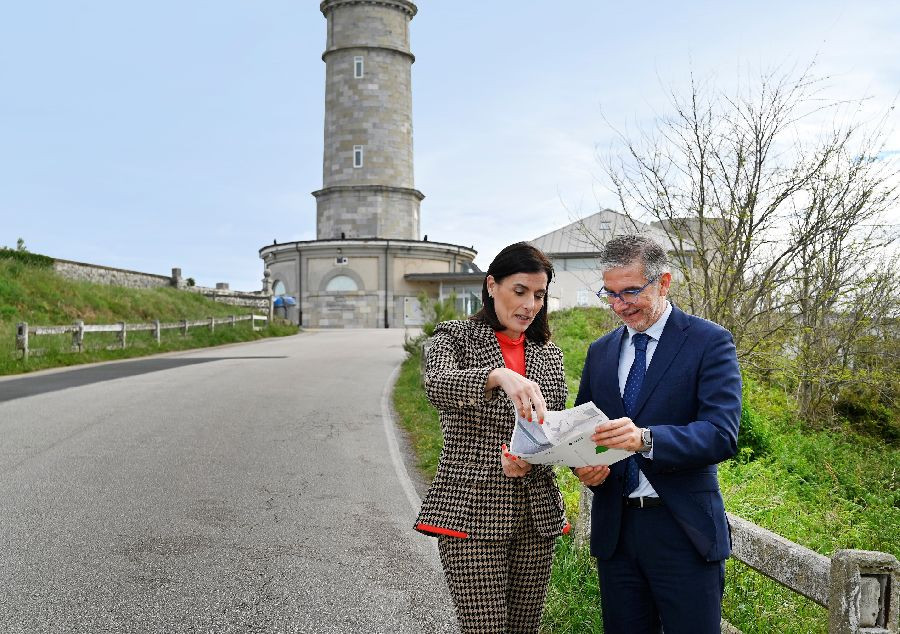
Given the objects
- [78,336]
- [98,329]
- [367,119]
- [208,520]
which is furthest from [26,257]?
[208,520]

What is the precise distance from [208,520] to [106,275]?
1345 inches

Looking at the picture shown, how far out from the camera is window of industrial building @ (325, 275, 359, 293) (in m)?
54.6

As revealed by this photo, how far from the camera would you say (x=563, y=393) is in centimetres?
340

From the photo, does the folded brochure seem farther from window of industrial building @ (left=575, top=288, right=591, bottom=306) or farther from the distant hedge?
window of industrial building @ (left=575, top=288, right=591, bottom=306)

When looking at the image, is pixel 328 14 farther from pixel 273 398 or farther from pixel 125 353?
pixel 273 398

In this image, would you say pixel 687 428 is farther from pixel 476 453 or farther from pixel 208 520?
pixel 208 520

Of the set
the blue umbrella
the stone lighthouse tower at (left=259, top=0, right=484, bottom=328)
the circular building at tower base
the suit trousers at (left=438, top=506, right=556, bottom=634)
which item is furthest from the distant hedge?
the suit trousers at (left=438, top=506, right=556, bottom=634)

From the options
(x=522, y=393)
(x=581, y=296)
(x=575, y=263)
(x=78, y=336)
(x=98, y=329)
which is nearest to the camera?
(x=522, y=393)

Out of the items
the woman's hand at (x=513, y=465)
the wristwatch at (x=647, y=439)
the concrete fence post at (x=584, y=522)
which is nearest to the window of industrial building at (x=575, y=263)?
the concrete fence post at (x=584, y=522)

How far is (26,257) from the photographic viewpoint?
108ft

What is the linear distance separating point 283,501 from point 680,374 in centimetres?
561

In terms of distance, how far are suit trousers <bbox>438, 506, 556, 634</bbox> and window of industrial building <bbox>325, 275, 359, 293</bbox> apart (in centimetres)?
5170

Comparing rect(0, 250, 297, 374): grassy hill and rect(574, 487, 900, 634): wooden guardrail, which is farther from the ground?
rect(0, 250, 297, 374): grassy hill

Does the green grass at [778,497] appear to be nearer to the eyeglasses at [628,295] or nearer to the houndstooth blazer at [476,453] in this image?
the houndstooth blazer at [476,453]
